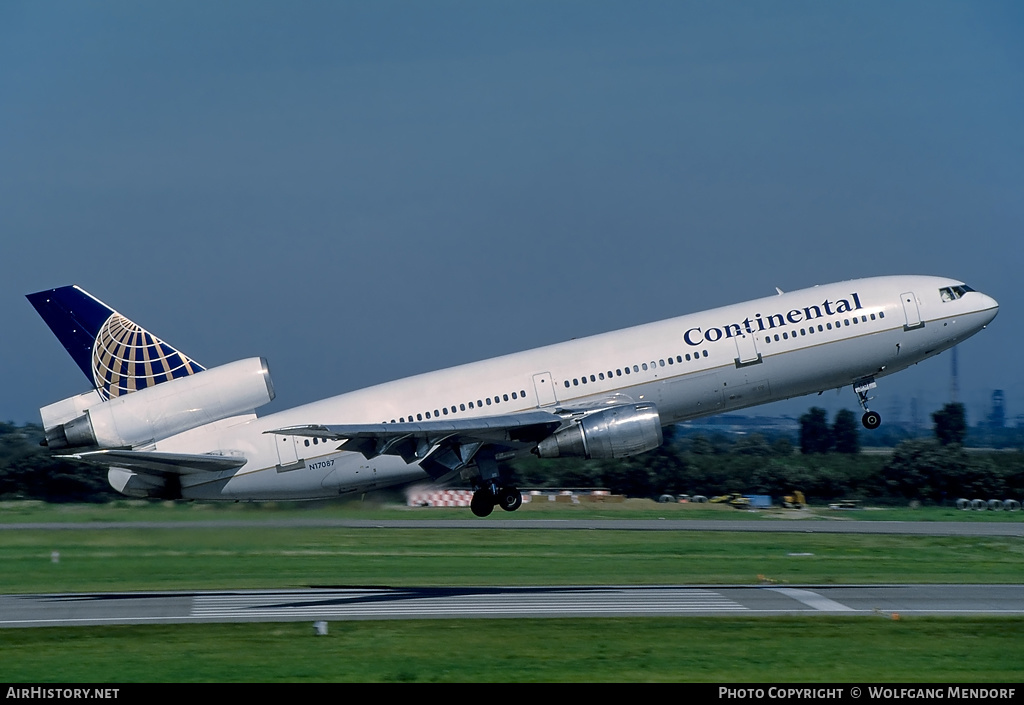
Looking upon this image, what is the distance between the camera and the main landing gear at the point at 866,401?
139 ft

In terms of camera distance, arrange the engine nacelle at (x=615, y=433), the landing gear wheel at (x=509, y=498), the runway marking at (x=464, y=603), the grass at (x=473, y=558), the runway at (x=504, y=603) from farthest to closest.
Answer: the grass at (x=473, y=558), the landing gear wheel at (x=509, y=498), the engine nacelle at (x=615, y=433), the runway marking at (x=464, y=603), the runway at (x=504, y=603)

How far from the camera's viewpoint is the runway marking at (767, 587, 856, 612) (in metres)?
36.6

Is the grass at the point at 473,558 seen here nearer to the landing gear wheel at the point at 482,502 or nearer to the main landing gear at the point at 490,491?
the landing gear wheel at the point at 482,502

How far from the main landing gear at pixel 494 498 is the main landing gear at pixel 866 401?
41.1 feet

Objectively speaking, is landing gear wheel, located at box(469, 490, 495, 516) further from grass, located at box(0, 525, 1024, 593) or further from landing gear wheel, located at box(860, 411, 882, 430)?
landing gear wheel, located at box(860, 411, 882, 430)

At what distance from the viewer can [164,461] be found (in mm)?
39750

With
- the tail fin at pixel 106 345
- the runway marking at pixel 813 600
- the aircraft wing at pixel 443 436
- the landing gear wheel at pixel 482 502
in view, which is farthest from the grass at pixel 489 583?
the tail fin at pixel 106 345

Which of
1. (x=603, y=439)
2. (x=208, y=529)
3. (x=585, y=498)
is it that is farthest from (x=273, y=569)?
(x=585, y=498)

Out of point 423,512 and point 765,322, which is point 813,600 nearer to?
point 765,322

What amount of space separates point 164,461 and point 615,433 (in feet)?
48.9

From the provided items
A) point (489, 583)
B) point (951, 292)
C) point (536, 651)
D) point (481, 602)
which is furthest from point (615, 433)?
point (951, 292)

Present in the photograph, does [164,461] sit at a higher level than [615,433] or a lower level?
higher

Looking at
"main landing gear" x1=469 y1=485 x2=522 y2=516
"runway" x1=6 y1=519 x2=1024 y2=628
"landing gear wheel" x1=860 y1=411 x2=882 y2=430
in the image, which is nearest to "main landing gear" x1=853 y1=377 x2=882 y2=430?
"landing gear wheel" x1=860 y1=411 x2=882 y2=430

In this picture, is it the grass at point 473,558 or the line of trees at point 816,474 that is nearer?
the grass at point 473,558
